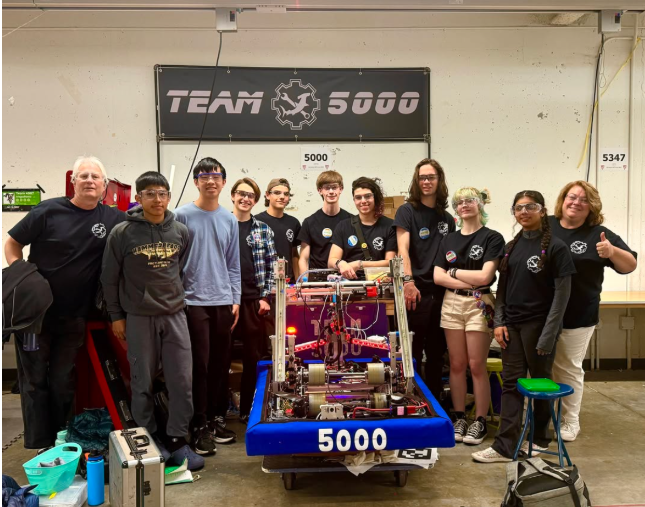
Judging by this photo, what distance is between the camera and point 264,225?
412cm

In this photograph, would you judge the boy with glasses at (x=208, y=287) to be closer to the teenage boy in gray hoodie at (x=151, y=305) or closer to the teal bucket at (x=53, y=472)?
the teenage boy in gray hoodie at (x=151, y=305)

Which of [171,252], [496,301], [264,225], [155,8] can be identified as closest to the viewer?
[171,252]

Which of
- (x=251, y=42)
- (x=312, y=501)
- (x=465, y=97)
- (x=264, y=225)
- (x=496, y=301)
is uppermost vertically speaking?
(x=251, y=42)

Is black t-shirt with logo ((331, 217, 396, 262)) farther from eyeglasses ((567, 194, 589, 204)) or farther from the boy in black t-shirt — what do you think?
eyeglasses ((567, 194, 589, 204))

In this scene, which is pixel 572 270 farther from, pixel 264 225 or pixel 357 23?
pixel 357 23

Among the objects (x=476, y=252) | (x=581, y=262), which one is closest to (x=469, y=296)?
(x=476, y=252)

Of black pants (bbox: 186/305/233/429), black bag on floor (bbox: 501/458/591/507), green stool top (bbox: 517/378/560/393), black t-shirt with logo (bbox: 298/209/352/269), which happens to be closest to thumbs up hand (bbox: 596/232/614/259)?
green stool top (bbox: 517/378/560/393)

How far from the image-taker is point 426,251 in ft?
13.4

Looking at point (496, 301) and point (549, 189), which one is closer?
point (496, 301)

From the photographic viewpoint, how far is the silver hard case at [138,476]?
2.69m

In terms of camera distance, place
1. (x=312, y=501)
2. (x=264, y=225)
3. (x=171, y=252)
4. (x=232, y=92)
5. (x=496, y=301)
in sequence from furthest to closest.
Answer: (x=232, y=92), (x=264, y=225), (x=496, y=301), (x=171, y=252), (x=312, y=501)

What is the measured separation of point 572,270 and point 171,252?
2.41 metres

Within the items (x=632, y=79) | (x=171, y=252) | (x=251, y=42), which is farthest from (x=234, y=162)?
(x=632, y=79)

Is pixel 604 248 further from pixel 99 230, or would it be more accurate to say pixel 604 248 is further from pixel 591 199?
pixel 99 230
